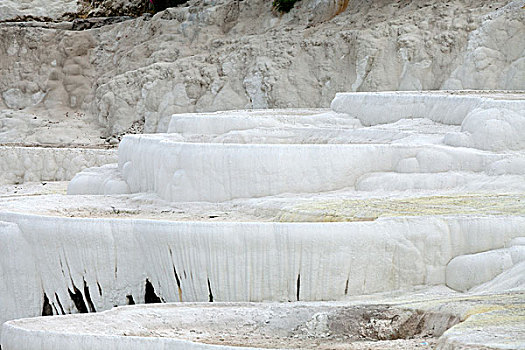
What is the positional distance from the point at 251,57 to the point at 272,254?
17.3 m

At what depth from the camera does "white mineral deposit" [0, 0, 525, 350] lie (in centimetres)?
1087

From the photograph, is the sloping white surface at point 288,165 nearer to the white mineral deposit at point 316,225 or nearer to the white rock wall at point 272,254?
the white mineral deposit at point 316,225

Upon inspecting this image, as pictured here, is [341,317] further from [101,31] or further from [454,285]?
[101,31]

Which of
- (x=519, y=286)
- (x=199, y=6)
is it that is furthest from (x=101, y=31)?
(x=519, y=286)

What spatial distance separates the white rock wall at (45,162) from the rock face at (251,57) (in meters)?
2.68

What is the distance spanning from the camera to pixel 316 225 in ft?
40.9

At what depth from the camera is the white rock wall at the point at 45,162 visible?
27844 millimetres

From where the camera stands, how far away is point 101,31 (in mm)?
35719

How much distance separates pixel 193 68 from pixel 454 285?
1901 centimetres

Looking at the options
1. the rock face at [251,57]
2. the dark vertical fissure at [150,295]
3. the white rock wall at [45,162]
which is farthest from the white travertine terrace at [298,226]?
the white rock wall at [45,162]

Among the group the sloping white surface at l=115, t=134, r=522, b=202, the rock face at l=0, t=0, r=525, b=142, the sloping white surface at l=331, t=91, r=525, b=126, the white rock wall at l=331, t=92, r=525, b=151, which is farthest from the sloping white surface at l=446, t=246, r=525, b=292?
the rock face at l=0, t=0, r=525, b=142

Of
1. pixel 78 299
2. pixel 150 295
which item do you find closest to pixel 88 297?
pixel 78 299

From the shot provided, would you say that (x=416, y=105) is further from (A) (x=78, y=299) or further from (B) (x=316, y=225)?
(A) (x=78, y=299)

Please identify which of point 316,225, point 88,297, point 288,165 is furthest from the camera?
point 288,165
